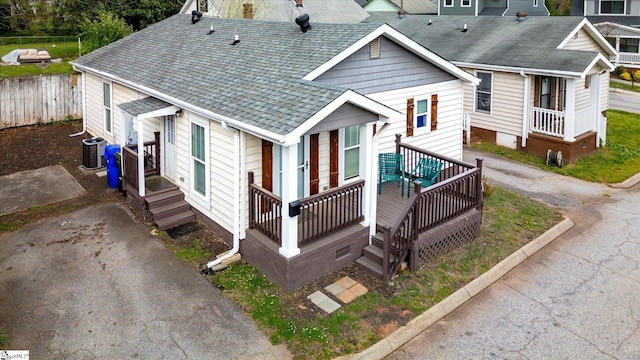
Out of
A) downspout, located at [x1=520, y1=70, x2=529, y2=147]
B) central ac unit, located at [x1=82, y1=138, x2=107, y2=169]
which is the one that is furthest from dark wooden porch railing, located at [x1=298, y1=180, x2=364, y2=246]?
downspout, located at [x1=520, y1=70, x2=529, y2=147]

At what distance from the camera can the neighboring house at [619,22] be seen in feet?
129

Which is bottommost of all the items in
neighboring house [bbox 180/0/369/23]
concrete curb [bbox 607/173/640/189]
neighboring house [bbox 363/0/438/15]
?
concrete curb [bbox 607/173/640/189]

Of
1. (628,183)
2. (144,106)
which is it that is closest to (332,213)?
(144,106)

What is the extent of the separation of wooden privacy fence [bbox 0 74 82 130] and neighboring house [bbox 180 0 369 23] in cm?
884

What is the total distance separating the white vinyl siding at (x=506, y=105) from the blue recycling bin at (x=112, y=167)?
1339cm

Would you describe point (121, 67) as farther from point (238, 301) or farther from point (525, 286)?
point (525, 286)

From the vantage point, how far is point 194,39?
15.7 metres

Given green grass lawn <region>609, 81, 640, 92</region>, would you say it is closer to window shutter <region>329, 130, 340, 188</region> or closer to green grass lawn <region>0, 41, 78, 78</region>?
window shutter <region>329, 130, 340, 188</region>

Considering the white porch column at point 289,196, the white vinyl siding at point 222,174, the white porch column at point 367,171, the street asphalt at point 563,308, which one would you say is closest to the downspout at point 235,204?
the white vinyl siding at point 222,174

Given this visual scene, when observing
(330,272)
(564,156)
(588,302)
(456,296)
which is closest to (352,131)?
(330,272)

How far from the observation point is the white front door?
12602mm

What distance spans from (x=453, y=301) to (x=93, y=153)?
1136 centimetres

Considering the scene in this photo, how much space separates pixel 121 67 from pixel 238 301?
9.70 m

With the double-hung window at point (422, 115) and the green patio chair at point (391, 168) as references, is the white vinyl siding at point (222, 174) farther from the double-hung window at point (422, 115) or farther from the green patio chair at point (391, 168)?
the double-hung window at point (422, 115)
